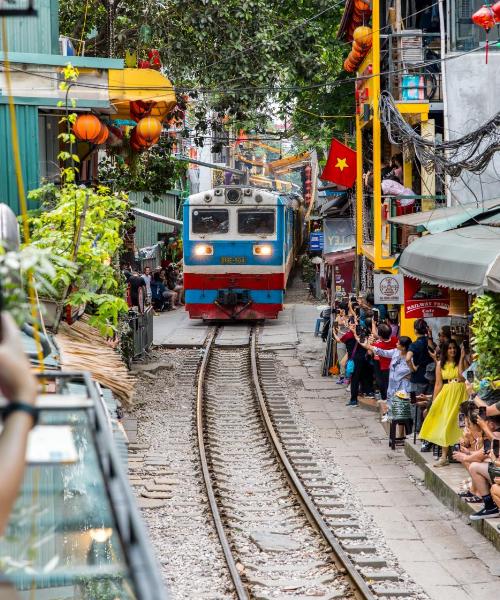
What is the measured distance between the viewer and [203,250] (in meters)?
27.7

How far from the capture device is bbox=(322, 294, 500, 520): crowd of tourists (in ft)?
36.0

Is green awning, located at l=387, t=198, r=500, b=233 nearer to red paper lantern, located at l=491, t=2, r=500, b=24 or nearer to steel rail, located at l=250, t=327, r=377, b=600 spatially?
red paper lantern, located at l=491, t=2, r=500, b=24

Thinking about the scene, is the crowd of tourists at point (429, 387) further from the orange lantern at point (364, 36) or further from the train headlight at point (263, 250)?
the train headlight at point (263, 250)

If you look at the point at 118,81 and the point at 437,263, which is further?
the point at 118,81

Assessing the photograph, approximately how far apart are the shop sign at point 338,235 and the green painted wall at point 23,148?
44.5 feet

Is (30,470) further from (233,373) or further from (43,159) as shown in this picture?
(233,373)

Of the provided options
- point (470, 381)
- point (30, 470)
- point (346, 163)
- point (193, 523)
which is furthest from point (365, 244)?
point (30, 470)

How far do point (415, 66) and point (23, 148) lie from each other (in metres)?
7.60

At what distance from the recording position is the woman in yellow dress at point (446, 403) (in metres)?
12.9

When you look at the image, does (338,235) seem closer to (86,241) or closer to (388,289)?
(388,289)

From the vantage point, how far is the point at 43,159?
616 inches

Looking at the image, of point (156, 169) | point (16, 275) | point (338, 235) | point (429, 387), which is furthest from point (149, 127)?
point (16, 275)

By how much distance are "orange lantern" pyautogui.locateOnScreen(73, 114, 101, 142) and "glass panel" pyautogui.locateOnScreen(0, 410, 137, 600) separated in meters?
10.4

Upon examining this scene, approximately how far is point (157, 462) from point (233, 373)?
7.82m
